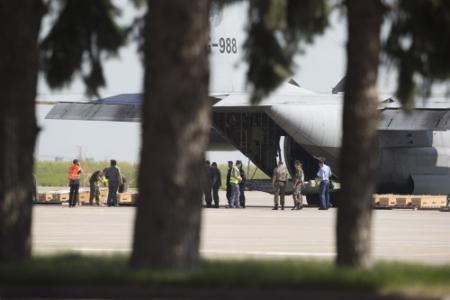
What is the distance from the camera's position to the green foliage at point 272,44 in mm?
13578

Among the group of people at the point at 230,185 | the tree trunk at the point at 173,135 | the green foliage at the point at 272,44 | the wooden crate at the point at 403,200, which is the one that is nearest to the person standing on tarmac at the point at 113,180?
the group of people at the point at 230,185

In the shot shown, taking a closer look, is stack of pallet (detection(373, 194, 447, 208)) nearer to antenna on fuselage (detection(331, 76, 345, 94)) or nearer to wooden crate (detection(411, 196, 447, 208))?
wooden crate (detection(411, 196, 447, 208))

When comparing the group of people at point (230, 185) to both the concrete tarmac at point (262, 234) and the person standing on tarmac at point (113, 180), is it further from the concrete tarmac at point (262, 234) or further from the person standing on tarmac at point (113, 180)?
the concrete tarmac at point (262, 234)

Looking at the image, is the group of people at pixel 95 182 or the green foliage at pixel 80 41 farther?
the group of people at pixel 95 182

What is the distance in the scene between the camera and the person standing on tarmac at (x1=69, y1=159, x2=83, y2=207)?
123ft

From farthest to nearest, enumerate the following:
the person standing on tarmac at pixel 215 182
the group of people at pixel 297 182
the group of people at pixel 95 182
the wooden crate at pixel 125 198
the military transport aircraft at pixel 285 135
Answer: the wooden crate at pixel 125 198 → the military transport aircraft at pixel 285 135 → the person standing on tarmac at pixel 215 182 → the group of people at pixel 95 182 → the group of people at pixel 297 182

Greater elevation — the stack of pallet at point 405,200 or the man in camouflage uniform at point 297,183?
the man in camouflage uniform at point 297,183

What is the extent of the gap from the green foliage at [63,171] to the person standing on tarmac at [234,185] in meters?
30.1

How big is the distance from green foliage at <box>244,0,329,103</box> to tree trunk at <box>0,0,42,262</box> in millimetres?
2492

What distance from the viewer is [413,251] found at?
1912 cm

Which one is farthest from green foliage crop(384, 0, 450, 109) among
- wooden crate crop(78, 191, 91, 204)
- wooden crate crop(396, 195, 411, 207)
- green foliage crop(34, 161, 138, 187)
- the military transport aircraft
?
green foliage crop(34, 161, 138, 187)

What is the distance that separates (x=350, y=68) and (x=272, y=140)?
2918cm

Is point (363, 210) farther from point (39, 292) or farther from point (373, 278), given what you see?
point (39, 292)

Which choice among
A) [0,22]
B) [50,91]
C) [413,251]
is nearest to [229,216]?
[413,251]
